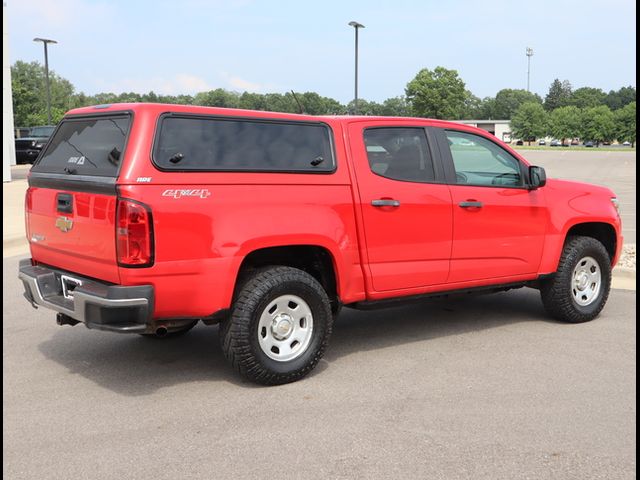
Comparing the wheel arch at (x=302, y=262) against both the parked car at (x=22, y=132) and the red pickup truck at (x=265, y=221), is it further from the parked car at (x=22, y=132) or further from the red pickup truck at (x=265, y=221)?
the parked car at (x=22, y=132)

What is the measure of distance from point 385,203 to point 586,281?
2618 millimetres

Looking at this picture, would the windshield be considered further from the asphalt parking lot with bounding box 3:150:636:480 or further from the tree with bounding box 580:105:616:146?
the tree with bounding box 580:105:616:146

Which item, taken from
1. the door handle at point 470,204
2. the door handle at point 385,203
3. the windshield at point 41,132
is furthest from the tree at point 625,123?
the door handle at point 385,203

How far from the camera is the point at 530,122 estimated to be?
456ft

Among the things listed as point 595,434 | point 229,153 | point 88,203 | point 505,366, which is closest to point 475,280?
point 505,366

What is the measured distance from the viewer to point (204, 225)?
452 cm

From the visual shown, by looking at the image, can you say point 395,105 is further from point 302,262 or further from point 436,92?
point 302,262

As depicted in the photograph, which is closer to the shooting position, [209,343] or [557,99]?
[209,343]

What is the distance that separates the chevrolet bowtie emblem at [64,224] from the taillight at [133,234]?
2.14 feet

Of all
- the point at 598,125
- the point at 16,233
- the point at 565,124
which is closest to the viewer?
the point at 16,233

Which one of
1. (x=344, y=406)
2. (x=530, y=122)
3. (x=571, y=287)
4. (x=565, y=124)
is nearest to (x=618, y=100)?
(x=530, y=122)

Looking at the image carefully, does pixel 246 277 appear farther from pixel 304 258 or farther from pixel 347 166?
pixel 347 166

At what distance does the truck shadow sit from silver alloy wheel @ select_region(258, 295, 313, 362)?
306 millimetres

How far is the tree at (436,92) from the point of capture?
10912 centimetres
